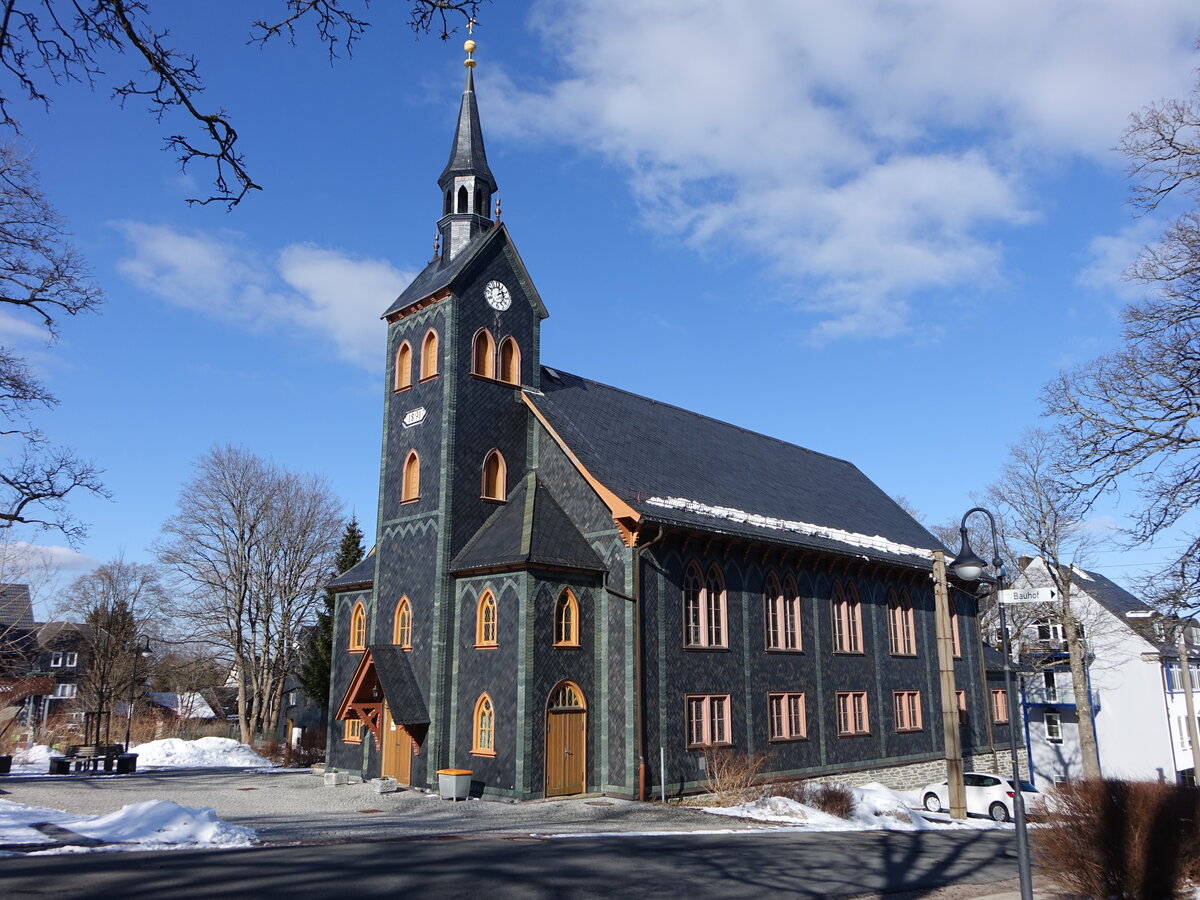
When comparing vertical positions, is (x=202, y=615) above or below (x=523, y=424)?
below

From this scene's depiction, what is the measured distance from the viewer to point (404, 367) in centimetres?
2736

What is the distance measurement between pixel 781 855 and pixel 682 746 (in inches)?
345

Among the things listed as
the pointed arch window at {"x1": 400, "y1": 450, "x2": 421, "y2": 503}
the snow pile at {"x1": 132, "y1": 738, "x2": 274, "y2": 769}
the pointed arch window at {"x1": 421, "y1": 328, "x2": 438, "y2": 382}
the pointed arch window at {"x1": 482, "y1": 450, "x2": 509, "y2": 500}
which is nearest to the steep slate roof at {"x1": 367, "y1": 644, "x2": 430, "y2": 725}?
the pointed arch window at {"x1": 400, "y1": 450, "x2": 421, "y2": 503}

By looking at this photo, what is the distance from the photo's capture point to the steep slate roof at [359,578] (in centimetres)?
2744

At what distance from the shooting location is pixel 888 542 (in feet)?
111

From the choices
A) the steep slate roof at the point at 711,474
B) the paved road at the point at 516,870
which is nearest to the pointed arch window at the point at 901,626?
the steep slate roof at the point at 711,474

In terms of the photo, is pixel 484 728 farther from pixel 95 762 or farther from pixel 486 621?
pixel 95 762

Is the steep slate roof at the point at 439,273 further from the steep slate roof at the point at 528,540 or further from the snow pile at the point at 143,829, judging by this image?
the snow pile at the point at 143,829

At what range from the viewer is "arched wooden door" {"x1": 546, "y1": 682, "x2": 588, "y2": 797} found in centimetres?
2166

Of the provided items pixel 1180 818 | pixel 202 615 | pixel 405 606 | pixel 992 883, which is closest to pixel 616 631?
pixel 405 606

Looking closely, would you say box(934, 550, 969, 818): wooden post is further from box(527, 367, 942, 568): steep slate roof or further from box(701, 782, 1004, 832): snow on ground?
box(527, 367, 942, 568): steep slate roof

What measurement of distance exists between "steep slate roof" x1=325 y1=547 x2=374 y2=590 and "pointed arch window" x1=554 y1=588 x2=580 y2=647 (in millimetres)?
7401

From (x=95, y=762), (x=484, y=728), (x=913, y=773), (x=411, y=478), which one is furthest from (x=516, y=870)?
(x=95, y=762)

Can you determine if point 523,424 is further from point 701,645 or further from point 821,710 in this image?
point 821,710
